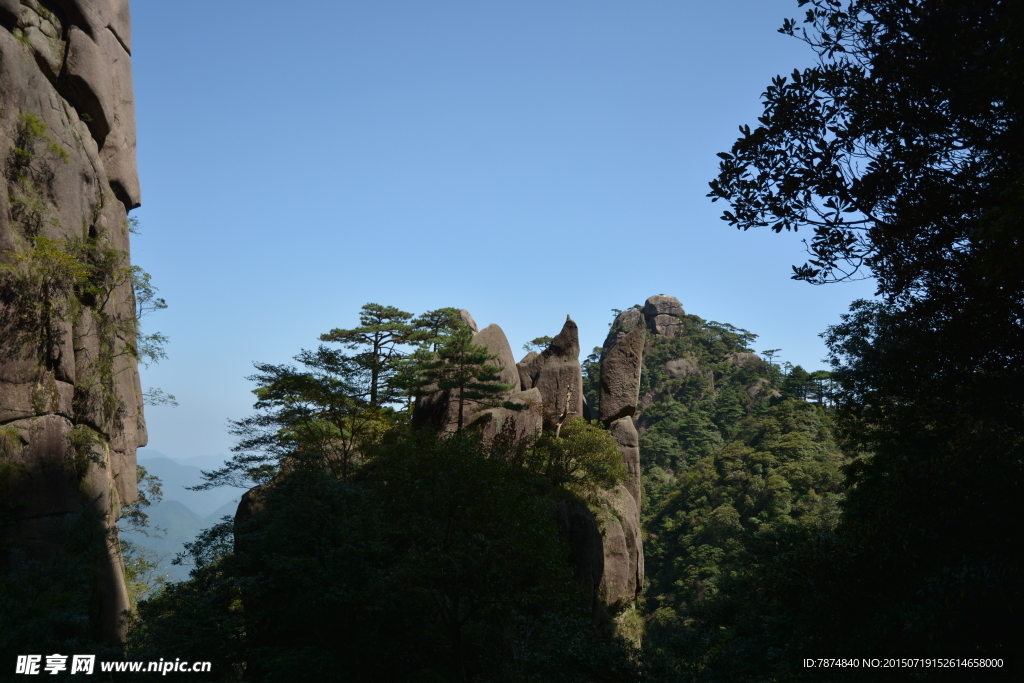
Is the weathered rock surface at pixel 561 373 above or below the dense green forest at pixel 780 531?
above

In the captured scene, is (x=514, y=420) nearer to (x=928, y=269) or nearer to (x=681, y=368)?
(x=928, y=269)

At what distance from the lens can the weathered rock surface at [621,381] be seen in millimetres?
28453

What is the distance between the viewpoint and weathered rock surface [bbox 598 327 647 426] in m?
28.5

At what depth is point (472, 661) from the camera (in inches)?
546

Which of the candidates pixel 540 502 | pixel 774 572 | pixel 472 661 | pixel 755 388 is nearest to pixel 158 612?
pixel 472 661

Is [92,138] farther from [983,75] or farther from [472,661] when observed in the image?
[983,75]

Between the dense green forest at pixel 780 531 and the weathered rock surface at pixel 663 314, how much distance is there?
50049mm

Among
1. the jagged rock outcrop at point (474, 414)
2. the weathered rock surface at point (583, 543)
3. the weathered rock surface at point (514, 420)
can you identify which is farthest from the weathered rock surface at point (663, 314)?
the weathered rock surface at point (583, 543)

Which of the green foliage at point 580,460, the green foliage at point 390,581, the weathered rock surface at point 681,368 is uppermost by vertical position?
the weathered rock surface at point 681,368

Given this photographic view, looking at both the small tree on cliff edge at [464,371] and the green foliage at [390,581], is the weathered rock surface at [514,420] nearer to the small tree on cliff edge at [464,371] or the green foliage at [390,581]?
the small tree on cliff edge at [464,371]

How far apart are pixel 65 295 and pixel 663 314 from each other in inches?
2553

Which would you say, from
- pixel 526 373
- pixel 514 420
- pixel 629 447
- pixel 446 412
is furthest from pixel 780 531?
pixel 526 373

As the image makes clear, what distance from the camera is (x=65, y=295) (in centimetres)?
1586

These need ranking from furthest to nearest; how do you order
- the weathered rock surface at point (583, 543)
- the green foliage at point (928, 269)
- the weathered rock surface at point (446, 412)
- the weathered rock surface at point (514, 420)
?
the weathered rock surface at point (446, 412), the weathered rock surface at point (514, 420), the weathered rock surface at point (583, 543), the green foliage at point (928, 269)
